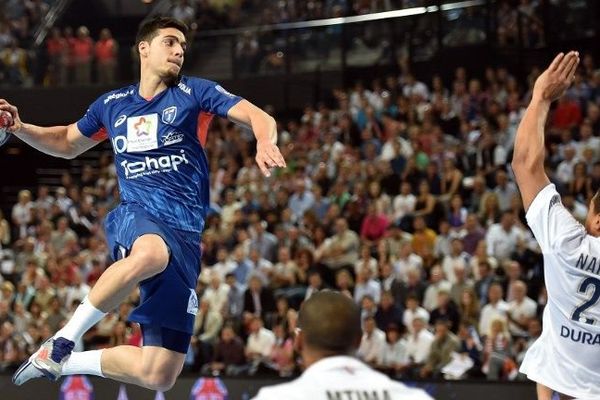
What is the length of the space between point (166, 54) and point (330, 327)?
4136 mm

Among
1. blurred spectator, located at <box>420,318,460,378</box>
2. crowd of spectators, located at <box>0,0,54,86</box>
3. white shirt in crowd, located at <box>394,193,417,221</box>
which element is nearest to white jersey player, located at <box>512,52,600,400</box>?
blurred spectator, located at <box>420,318,460,378</box>

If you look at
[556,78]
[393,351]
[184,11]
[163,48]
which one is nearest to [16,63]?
[184,11]

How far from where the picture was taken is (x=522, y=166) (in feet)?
18.9

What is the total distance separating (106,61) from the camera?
2275 centimetres

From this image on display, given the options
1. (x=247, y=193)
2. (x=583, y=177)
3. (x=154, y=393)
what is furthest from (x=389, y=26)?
(x=154, y=393)

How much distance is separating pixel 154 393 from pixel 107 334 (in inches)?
147

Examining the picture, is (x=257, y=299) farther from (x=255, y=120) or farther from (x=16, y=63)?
(x=16, y=63)

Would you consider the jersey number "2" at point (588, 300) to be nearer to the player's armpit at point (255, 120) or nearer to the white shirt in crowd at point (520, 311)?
the player's armpit at point (255, 120)

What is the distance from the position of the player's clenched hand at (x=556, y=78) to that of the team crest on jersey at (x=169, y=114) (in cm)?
276

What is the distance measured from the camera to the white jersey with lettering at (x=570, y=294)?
5562 millimetres

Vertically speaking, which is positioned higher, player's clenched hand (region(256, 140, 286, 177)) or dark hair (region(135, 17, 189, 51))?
dark hair (region(135, 17, 189, 51))

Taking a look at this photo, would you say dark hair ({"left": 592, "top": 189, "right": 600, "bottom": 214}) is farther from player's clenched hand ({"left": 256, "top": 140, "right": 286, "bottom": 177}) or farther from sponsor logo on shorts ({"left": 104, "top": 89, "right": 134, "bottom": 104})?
sponsor logo on shorts ({"left": 104, "top": 89, "right": 134, "bottom": 104})

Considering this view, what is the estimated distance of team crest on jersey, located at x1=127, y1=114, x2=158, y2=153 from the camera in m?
7.68

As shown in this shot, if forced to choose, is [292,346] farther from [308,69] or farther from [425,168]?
[308,69]
